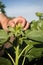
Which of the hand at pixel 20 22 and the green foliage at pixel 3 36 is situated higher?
the hand at pixel 20 22

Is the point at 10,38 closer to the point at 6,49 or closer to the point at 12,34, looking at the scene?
the point at 12,34

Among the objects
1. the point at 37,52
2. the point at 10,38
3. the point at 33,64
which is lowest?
the point at 33,64

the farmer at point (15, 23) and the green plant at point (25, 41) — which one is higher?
the farmer at point (15, 23)

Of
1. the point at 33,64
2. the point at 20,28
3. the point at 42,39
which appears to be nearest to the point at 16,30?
the point at 20,28

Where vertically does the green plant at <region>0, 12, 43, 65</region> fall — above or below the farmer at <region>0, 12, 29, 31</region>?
below

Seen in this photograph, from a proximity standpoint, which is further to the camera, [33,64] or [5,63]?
[33,64]

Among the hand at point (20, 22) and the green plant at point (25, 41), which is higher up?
the hand at point (20, 22)

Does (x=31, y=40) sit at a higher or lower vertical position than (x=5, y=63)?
higher

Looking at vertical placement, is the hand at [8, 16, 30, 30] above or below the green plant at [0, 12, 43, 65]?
above

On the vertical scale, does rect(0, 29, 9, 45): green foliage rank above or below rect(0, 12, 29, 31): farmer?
below

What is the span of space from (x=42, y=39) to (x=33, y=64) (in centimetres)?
36

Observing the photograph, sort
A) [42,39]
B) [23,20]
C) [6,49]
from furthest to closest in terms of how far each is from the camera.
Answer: [6,49], [23,20], [42,39]

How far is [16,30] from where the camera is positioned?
3.91 ft

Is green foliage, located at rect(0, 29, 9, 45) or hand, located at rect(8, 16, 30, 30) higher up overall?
hand, located at rect(8, 16, 30, 30)
